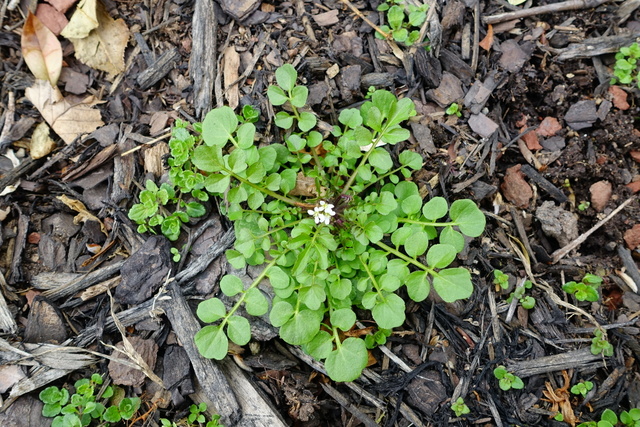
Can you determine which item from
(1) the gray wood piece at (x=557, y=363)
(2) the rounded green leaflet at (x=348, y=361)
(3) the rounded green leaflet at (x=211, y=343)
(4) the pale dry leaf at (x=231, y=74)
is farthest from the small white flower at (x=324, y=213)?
(1) the gray wood piece at (x=557, y=363)

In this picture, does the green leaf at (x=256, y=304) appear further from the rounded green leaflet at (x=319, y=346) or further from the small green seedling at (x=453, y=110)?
the small green seedling at (x=453, y=110)

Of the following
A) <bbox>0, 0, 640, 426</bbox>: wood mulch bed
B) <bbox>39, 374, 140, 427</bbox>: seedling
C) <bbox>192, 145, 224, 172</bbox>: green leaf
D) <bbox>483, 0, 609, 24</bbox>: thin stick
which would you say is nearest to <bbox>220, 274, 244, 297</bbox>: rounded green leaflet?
<bbox>0, 0, 640, 426</bbox>: wood mulch bed

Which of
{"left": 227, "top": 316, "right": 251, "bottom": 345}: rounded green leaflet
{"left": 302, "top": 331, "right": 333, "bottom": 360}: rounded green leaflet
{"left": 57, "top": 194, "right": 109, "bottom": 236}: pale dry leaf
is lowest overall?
{"left": 302, "top": 331, "right": 333, "bottom": 360}: rounded green leaflet

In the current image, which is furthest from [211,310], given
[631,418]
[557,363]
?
[631,418]

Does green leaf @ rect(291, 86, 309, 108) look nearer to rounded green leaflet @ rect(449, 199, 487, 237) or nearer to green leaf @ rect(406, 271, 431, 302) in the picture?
rounded green leaflet @ rect(449, 199, 487, 237)

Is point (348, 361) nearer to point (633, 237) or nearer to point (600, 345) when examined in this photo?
point (600, 345)

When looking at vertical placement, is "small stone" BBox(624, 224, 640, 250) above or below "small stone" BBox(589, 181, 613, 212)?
below
